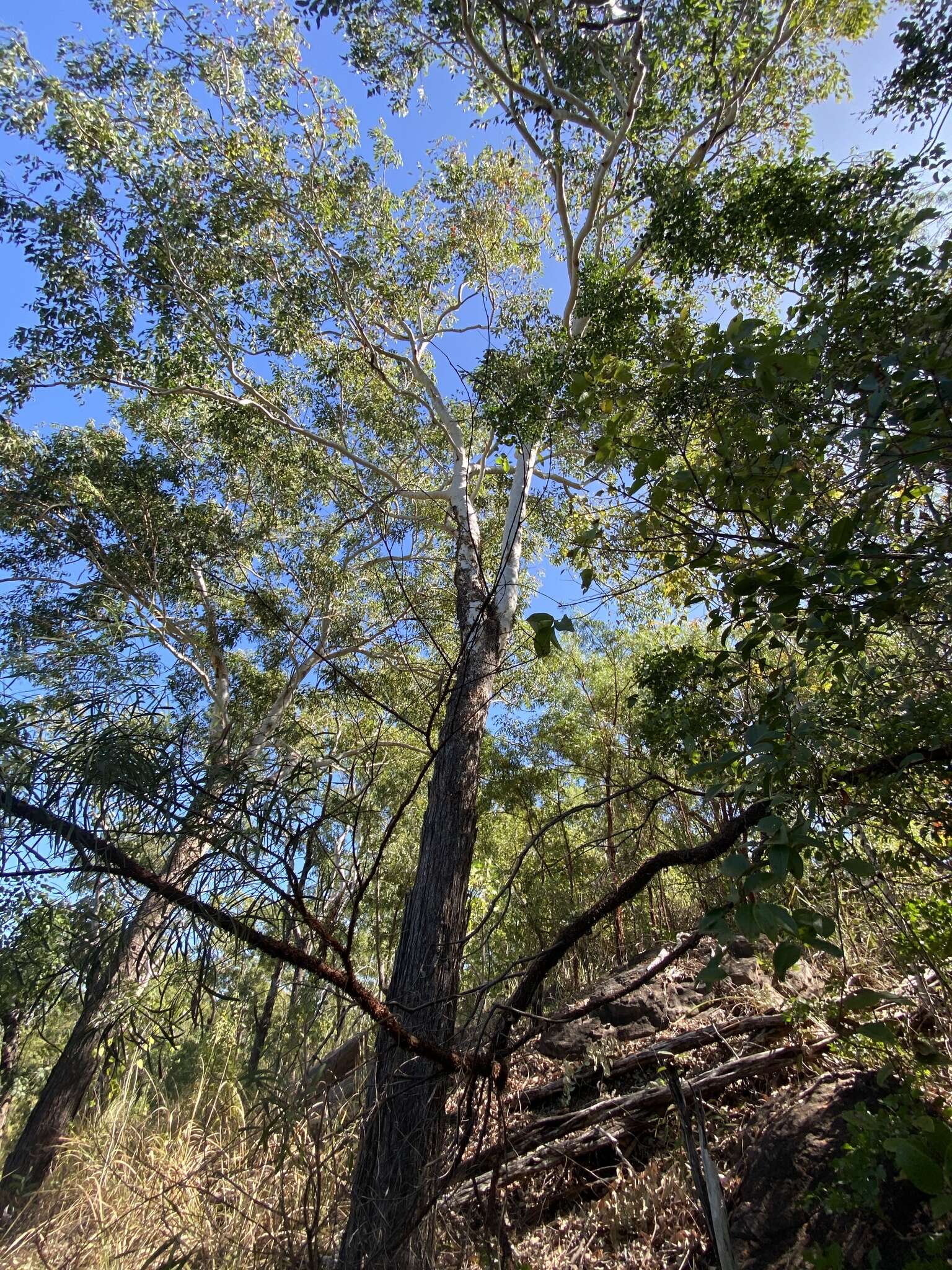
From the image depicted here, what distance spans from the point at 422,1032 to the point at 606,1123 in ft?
3.60

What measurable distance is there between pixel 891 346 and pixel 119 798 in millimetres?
2889

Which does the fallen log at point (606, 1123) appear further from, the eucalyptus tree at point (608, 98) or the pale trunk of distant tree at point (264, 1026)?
the eucalyptus tree at point (608, 98)

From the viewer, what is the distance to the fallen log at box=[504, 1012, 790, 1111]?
3.20 m

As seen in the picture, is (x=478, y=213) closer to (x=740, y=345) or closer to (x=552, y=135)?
(x=552, y=135)

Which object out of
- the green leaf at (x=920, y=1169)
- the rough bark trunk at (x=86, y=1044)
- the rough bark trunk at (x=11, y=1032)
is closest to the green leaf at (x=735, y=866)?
the green leaf at (x=920, y=1169)

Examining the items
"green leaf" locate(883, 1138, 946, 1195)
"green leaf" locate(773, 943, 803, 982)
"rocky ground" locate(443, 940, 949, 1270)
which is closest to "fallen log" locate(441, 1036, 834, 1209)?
"rocky ground" locate(443, 940, 949, 1270)

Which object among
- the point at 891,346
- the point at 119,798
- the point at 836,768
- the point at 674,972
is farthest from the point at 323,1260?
the point at 891,346

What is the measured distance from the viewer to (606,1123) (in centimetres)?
294

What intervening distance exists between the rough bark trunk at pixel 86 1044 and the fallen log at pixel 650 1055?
210 centimetres

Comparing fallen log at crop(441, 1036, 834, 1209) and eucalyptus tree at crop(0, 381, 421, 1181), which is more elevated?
eucalyptus tree at crop(0, 381, 421, 1181)

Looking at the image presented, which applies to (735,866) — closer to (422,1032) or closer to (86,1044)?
(422,1032)

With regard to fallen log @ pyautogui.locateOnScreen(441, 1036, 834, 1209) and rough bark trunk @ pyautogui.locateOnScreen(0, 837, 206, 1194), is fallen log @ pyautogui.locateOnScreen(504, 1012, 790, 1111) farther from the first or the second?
rough bark trunk @ pyautogui.locateOnScreen(0, 837, 206, 1194)

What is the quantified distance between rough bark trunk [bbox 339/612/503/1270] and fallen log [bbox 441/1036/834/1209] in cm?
66

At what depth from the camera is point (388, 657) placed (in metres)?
8.58
